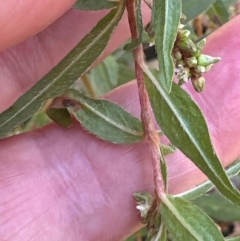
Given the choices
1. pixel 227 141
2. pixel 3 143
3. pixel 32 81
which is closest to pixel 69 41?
pixel 32 81

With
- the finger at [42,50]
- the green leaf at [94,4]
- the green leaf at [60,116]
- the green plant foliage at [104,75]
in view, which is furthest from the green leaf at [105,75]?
the green leaf at [94,4]

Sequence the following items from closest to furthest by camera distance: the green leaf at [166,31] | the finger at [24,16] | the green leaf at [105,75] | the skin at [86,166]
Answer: the green leaf at [166,31] → the finger at [24,16] → the skin at [86,166] → the green leaf at [105,75]

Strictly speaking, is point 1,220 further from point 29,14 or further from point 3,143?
point 29,14

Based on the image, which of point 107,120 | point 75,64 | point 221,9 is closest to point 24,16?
point 75,64

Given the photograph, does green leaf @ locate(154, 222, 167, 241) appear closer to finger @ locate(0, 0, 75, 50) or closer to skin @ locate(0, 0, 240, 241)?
skin @ locate(0, 0, 240, 241)

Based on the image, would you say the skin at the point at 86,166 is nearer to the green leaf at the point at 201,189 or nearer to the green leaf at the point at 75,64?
the green leaf at the point at 201,189

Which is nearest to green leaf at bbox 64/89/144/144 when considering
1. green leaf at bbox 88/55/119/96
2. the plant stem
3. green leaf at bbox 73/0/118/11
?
the plant stem
